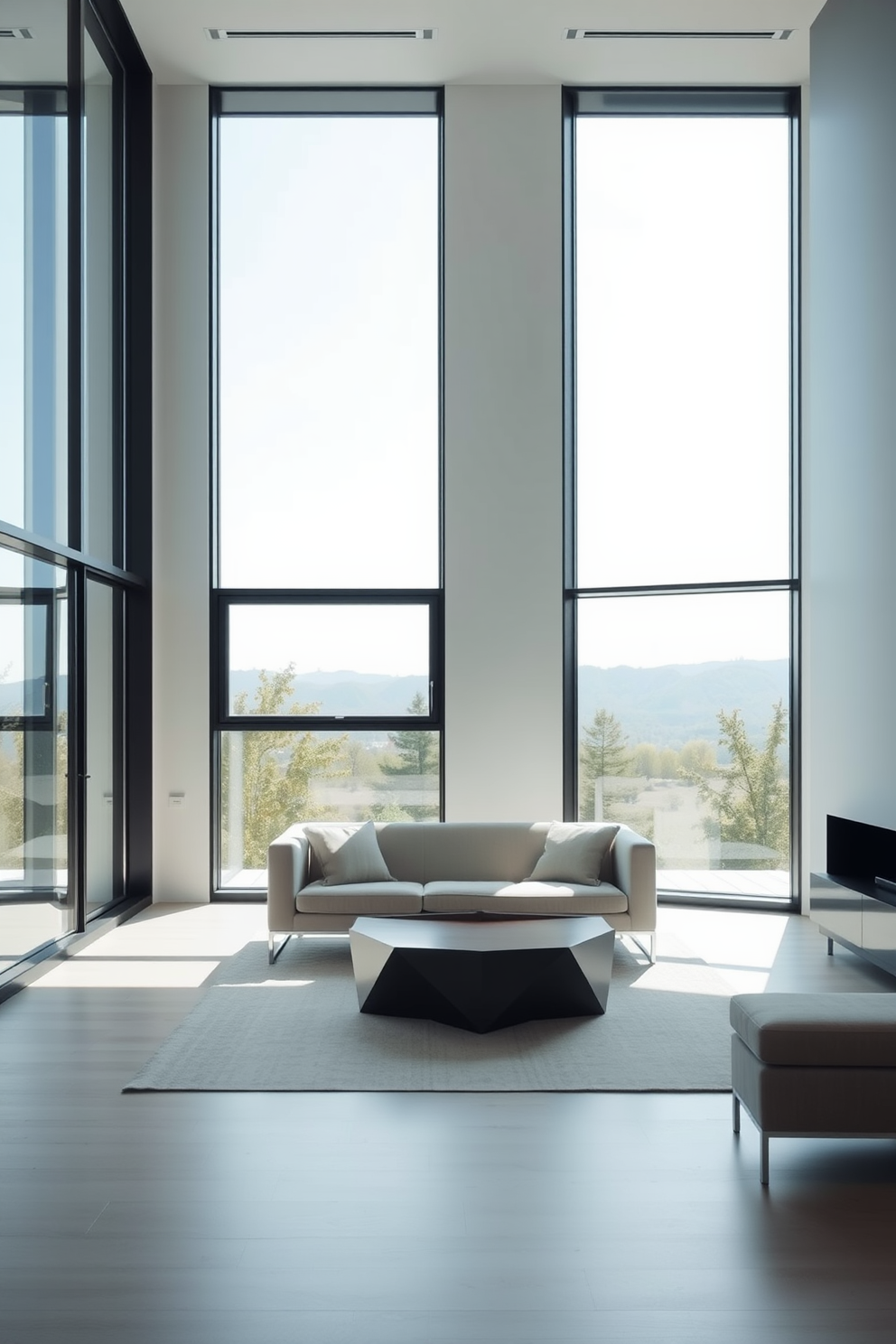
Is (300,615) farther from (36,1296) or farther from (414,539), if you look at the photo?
(36,1296)

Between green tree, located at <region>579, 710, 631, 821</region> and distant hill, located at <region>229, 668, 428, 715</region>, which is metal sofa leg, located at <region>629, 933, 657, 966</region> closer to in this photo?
green tree, located at <region>579, 710, 631, 821</region>

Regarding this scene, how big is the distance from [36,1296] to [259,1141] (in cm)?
101

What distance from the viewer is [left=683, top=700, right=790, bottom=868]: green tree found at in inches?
293

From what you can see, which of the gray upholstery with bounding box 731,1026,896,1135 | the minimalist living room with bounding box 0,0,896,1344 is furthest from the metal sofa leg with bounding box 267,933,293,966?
the gray upholstery with bounding box 731,1026,896,1135

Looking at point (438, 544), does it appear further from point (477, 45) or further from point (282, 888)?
point (477, 45)

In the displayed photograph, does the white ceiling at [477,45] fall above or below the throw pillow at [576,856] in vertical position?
above

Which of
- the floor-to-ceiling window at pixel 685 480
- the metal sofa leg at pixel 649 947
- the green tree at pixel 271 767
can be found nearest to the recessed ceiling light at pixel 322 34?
the floor-to-ceiling window at pixel 685 480

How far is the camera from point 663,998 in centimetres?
523

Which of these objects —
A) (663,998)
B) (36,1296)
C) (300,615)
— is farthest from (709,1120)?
(300,615)

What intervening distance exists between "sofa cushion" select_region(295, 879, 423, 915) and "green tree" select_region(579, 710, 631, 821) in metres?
2.11

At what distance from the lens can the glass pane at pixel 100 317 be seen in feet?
22.0

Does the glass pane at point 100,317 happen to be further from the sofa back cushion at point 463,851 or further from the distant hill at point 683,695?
the distant hill at point 683,695

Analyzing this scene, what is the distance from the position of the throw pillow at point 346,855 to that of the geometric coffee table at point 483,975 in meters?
1.21

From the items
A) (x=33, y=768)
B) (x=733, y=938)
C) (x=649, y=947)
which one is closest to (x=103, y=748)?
(x=33, y=768)
